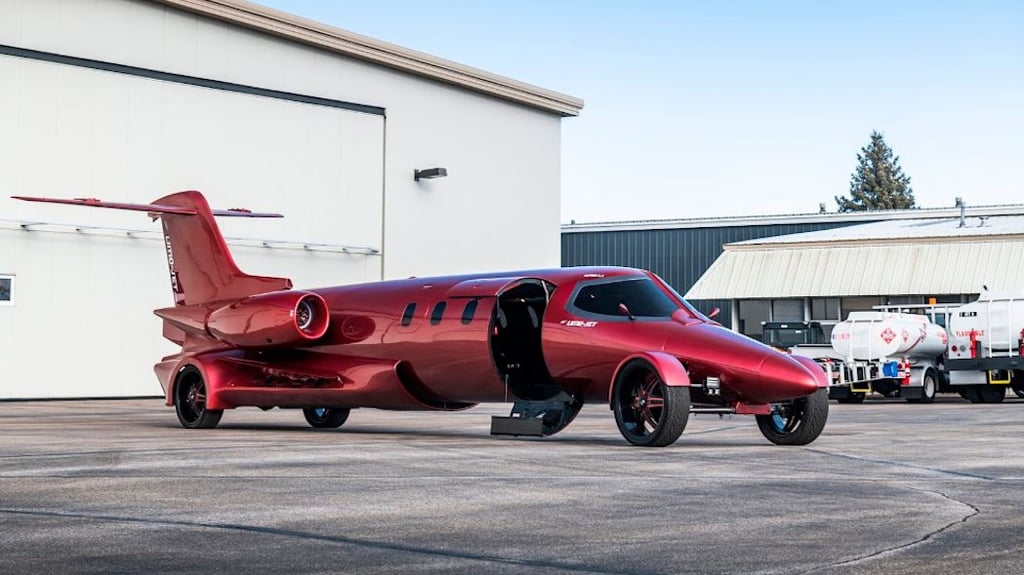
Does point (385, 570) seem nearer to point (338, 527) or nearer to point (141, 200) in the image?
point (338, 527)

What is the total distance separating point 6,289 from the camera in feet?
101

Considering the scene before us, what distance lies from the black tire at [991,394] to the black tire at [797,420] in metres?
21.3

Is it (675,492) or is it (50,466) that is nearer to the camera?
(675,492)

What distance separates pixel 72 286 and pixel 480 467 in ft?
73.6

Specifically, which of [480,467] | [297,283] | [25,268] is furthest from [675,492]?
[297,283]

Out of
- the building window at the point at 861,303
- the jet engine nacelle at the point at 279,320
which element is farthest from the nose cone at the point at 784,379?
the building window at the point at 861,303

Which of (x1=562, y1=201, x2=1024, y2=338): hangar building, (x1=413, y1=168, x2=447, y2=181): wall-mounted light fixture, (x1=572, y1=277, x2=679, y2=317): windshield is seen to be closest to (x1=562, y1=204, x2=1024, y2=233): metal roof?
(x1=562, y1=201, x2=1024, y2=338): hangar building

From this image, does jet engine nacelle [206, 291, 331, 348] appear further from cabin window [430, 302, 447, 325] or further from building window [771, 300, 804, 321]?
building window [771, 300, 804, 321]

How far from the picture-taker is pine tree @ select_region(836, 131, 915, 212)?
115562mm

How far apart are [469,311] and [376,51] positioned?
23063 mm

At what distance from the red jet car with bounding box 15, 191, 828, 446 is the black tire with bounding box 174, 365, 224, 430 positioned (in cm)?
3

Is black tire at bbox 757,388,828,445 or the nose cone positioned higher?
the nose cone

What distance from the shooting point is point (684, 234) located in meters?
64.7

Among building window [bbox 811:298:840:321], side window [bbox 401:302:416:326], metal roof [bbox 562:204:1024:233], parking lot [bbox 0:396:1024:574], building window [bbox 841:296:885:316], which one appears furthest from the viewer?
metal roof [bbox 562:204:1024:233]
